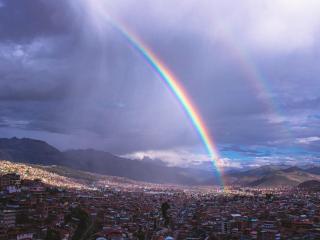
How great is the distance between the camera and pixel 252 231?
57.3 metres

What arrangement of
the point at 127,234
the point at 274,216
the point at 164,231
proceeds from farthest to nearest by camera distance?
the point at 274,216, the point at 164,231, the point at 127,234

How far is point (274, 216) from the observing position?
7575 cm

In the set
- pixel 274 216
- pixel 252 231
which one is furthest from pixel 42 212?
pixel 274 216

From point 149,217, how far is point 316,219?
91.4 feet

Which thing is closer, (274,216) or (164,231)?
(164,231)

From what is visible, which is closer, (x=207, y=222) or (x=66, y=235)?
(x=66, y=235)

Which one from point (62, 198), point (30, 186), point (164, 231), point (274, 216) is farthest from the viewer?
point (30, 186)

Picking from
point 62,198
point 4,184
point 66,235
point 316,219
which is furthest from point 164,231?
point 4,184

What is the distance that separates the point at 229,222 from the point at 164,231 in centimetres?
1005

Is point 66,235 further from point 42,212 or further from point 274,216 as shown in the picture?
point 274,216

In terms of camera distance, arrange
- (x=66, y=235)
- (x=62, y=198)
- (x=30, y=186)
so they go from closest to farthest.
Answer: (x=66, y=235) < (x=62, y=198) < (x=30, y=186)

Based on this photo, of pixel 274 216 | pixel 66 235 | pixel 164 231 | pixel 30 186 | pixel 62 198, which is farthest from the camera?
pixel 30 186

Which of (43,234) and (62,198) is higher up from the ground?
(62,198)

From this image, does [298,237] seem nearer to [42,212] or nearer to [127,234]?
[127,234]
